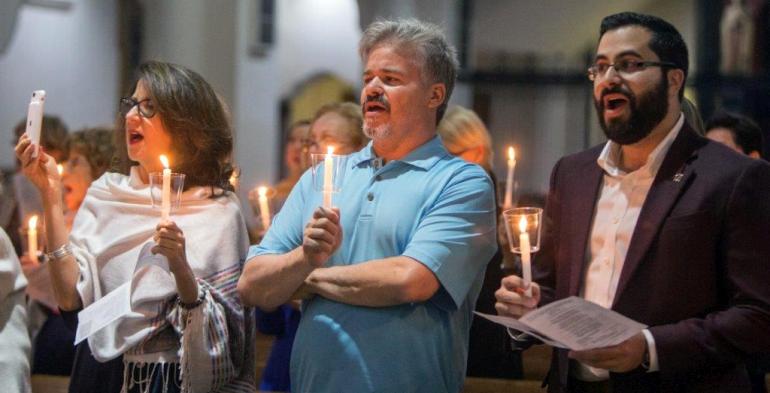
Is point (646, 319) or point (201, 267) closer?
point (646, 319)

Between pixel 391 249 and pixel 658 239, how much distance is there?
698 millimetres

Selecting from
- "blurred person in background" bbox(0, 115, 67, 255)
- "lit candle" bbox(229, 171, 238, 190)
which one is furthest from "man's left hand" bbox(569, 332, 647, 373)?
"blurred person in background" bbox(0, 115, 67, 255)

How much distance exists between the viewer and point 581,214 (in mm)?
3594

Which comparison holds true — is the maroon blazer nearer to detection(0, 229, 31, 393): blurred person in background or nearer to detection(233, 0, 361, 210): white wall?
detection(0, 229, 31, 393): blurred person in background

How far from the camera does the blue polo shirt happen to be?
3525mm

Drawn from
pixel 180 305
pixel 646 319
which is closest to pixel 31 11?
pixel 180 305

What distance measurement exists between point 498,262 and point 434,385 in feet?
4.82

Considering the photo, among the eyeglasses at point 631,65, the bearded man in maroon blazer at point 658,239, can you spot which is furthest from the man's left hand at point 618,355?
the eyeglasses at point 631,65

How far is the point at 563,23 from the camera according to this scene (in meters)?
13.0

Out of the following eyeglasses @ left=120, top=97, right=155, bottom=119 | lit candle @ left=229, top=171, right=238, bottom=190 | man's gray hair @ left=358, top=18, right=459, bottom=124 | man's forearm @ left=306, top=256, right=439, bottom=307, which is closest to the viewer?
man's forearm @ left=306, top=256, right=439, bottom=307

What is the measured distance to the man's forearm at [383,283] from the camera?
3473mm

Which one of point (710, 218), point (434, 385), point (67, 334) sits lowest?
point (67, 334)

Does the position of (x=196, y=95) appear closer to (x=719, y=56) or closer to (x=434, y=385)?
(x=434, y=385)

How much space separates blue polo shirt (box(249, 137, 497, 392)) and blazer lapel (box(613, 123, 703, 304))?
434 mm
